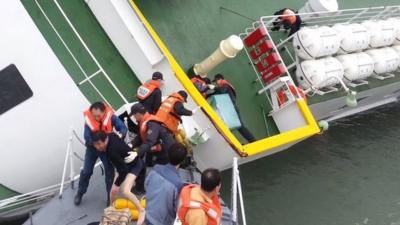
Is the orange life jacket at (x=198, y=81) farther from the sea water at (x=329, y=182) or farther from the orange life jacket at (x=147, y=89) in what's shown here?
the sea water at (x=329, y=182)

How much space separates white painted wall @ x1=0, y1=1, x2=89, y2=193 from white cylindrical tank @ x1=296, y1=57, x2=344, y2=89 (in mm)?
3993

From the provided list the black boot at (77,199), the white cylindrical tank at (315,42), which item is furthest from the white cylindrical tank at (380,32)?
the black boot at (77,199)

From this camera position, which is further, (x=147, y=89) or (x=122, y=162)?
(x=147, y=89)

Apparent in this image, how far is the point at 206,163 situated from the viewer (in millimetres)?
6535

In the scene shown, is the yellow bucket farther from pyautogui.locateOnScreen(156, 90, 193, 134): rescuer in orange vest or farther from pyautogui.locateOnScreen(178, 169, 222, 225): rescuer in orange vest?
pyautogui.locateOnScreen(178, 169, 222, 225): rescuer in orange vest

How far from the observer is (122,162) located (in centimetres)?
469

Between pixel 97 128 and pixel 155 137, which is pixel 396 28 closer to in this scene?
pixel 155 137

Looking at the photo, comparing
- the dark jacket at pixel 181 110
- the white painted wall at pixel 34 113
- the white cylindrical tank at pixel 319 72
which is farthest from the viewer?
the white cylindrical tank at pixel 319 72

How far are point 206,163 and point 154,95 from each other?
4.38 feet

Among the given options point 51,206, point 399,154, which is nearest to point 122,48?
point 51,206

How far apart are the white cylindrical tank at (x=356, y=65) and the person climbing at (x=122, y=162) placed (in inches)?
204

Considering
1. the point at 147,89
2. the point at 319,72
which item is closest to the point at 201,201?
the point at 147,89

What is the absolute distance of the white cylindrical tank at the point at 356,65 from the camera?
8570mm

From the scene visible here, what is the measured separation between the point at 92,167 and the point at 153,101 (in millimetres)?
1353
